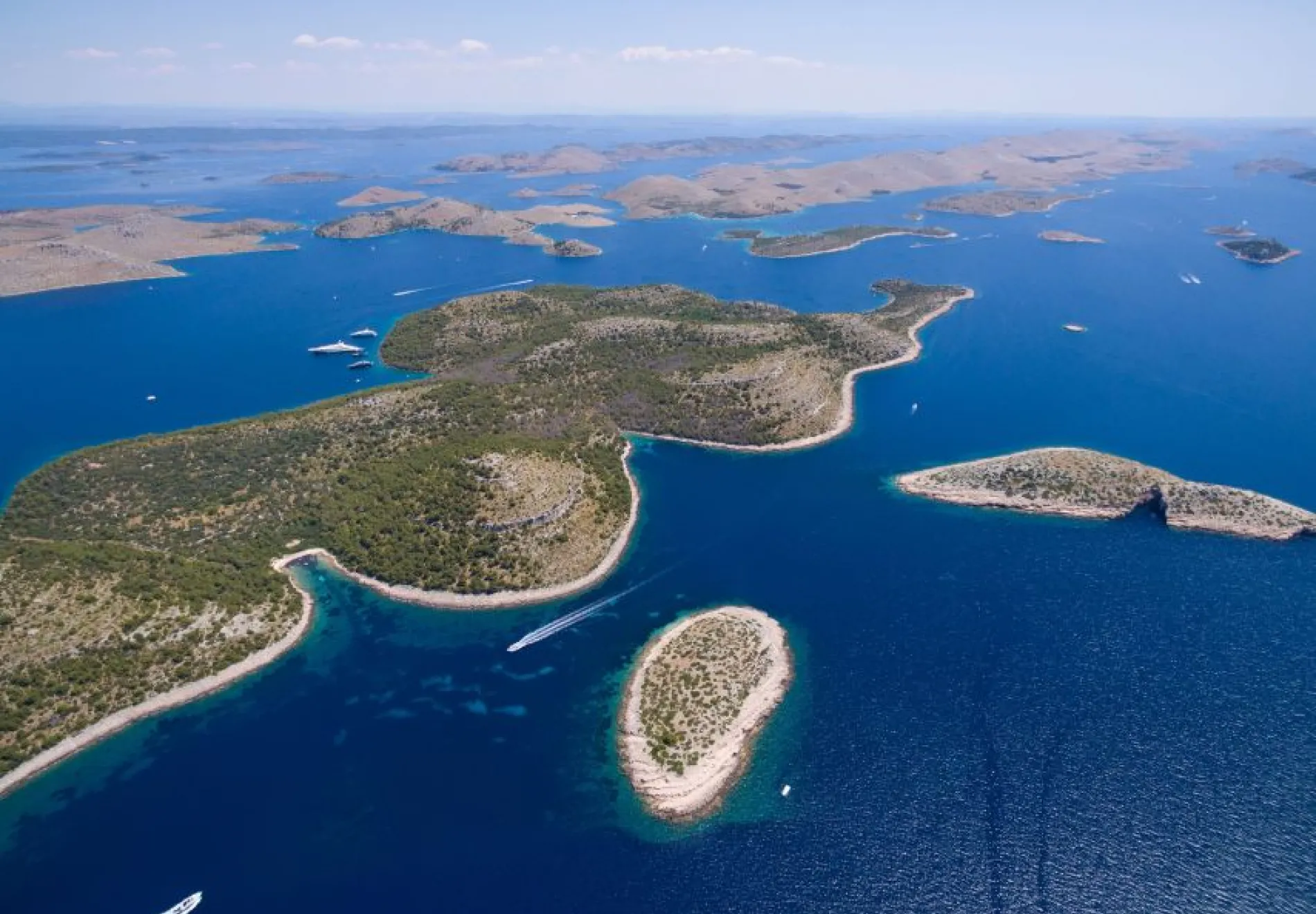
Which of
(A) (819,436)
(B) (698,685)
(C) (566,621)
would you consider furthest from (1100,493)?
(C) (566,621)

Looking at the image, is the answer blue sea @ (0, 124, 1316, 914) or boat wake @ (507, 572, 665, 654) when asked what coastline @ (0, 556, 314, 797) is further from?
boat wake @ (507, 572, 665, 654)

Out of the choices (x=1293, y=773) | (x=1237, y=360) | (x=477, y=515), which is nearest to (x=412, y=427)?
(x=477, y=515)

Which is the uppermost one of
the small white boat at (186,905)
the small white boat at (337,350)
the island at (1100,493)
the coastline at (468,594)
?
the small white boat at (337,350)

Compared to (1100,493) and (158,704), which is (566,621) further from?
(1100,493)

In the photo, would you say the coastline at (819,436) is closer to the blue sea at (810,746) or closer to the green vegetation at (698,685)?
the blue sea at (810,746)

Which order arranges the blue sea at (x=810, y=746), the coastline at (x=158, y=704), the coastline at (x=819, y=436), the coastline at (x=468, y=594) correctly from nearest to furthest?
the blue sea at (x=810, y=746), the coastline at (x=158, y=704), the coastline at (x=468, y=594), the coastline at (x=819, y=436)

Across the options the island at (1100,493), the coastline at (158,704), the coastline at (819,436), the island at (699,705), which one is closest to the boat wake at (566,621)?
the island at (699,705)

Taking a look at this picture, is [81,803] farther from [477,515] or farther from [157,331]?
[157,331]
